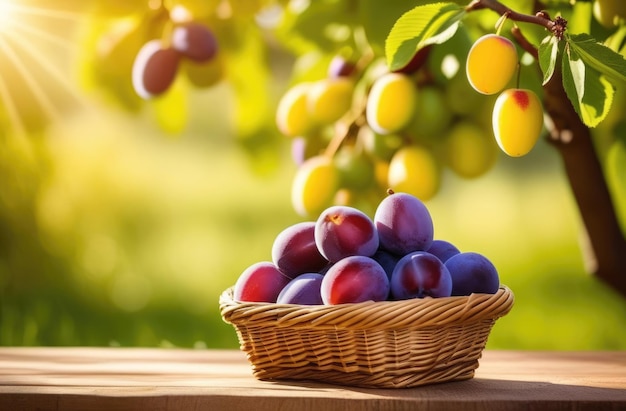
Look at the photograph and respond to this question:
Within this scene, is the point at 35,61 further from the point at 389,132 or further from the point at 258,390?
the point at 258,390

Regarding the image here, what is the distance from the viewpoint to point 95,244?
6.44ft

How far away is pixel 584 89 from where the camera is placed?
0.73 meters

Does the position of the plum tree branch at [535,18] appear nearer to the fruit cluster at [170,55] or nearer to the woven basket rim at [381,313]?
the woven basket rim at [381,313]

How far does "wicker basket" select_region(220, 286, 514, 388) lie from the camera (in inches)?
30.1

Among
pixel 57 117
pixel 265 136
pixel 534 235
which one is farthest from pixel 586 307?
pixel 57 117

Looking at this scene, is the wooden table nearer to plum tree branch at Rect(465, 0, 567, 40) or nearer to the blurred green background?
plum tree branch at Rect(465, 0, 567, 40)

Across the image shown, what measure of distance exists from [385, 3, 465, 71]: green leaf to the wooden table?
33 cm

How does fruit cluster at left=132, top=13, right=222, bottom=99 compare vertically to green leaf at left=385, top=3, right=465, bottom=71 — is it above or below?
below

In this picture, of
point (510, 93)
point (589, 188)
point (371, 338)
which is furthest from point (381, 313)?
point (589, 188)

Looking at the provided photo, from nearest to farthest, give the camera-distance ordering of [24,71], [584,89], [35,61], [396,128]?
1. [584,89]
2. [396,128]
3. [24,71]
4. [35,61]

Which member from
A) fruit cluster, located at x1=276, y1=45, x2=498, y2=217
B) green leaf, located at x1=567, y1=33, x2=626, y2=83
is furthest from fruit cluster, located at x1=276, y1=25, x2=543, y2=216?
green leaf, located at x1=567, y1=33, x2=626, y2=83

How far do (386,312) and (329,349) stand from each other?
0.28ft

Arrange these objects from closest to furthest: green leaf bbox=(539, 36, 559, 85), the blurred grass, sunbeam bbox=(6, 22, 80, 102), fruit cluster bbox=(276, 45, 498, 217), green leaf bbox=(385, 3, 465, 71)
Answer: green leaf bbox=(539, 36, 559, 85) < green leaf bbox=(385, 3, 465, 71) < fruit cluster bbox=(276, 45, 498, 217) < the blurred grass < sunbeam bbox=(6, 22, 80, 102)

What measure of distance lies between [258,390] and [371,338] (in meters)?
0.12
